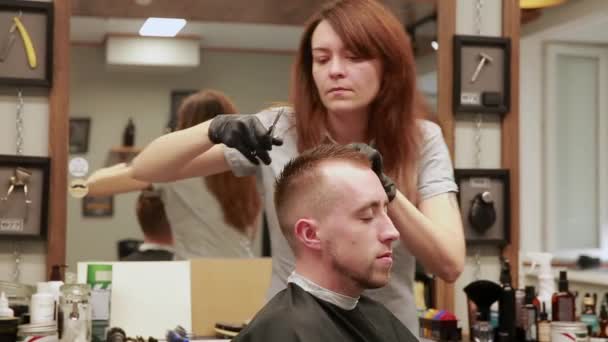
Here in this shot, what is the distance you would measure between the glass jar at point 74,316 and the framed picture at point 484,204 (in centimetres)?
145

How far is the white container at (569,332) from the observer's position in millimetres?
2689

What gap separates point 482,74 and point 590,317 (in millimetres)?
983

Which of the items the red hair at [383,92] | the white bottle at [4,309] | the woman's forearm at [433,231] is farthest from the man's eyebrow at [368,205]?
the white bottle at [4,309]

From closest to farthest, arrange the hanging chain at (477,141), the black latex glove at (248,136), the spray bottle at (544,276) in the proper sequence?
the black latex glove at (248,136), the spray bottle at (544,276), the hanging chain at (477,141)

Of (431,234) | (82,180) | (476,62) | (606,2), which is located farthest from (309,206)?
(606,2)

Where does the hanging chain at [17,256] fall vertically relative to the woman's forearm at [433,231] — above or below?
below

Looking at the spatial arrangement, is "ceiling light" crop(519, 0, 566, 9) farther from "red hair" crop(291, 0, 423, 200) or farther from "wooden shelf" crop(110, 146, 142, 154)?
"wooden shelf" crop(110, 146, 142, 154)

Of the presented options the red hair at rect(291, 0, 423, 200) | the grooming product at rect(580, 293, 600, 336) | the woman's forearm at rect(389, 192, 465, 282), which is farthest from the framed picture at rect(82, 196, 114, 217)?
the grooming product at rect(580, 293, 600, 336)

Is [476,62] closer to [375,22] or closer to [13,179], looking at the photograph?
[375,22]

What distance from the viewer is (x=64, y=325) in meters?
2.32

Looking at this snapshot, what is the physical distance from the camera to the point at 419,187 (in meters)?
2.09

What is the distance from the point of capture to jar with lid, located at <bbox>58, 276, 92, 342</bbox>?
230cm

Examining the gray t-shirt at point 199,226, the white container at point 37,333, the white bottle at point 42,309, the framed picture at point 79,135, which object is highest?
the framed picture at point 79,135

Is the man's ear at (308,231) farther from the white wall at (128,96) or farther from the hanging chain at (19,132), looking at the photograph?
the hanging chain at (19,132)
